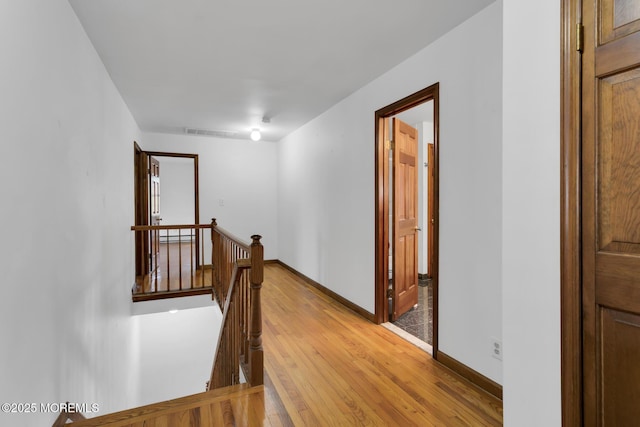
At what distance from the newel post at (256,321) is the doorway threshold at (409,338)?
1389 millimetres

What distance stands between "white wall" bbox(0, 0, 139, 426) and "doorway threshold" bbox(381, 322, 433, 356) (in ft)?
8.19

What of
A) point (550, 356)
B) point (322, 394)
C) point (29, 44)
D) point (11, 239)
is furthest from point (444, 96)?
point (11, 239)

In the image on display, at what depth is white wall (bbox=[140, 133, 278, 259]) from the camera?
5922mm

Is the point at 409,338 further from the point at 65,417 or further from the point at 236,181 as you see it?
the point at 236,181

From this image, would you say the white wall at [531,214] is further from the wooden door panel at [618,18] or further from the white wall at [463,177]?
the white wall at [463,177]

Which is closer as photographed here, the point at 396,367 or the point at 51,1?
the point at 51,1

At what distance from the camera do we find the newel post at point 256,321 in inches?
81.7

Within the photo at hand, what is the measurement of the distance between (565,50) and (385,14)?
1.33 meters

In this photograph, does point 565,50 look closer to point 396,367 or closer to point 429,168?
point 396,367

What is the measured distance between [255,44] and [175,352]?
504cm

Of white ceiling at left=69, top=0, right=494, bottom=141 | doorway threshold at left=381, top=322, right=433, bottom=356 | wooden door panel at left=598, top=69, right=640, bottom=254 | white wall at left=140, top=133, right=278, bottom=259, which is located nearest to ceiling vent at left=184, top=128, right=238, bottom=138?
white wall at left=140, top=133, right=278, bottom=259

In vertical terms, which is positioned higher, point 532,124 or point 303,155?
point 303,155

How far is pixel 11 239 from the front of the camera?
1368 mm

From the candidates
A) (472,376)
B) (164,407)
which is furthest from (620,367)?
(164,407)
